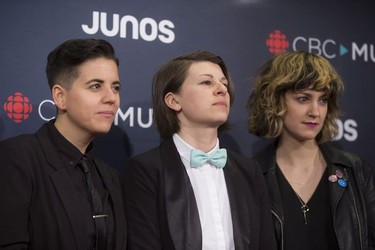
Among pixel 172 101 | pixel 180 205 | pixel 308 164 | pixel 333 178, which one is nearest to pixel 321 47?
pixel 308 164

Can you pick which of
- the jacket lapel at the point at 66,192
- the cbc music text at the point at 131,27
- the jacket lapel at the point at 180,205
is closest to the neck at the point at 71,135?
the jacket lapel at the point at 66,192

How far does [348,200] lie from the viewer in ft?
8.41

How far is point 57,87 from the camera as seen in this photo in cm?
217

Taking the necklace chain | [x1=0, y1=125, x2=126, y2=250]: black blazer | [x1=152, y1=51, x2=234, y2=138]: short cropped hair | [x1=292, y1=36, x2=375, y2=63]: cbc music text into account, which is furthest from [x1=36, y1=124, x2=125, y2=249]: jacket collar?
[x1=292, y1=36, x2=375, y2=63]: cbc music text

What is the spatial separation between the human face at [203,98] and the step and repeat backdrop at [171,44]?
528 mm

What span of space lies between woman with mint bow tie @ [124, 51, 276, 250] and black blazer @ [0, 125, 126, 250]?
34 cm

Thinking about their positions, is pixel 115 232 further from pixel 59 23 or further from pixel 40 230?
pixel 59 23

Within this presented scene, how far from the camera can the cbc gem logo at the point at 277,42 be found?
3242 mm

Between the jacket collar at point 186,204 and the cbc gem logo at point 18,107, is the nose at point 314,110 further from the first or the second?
the cbc gem logo at point 18,107

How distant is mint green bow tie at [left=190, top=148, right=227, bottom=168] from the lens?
2307 millimetres

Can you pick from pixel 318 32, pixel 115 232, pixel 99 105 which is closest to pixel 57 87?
pixel 99 105

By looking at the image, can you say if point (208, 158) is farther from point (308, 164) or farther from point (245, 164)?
point (308, 164)

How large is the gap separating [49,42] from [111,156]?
0.70 metres

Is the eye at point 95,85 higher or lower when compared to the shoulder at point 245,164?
higher
